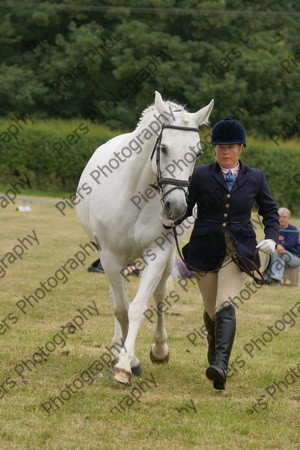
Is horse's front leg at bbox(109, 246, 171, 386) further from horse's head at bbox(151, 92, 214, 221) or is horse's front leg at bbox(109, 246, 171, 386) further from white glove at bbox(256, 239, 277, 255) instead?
white glove at bbox(256, 239, 277, 255)

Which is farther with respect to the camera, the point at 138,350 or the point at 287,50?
the point at 287,50

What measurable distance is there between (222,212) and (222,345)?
1.04 metres

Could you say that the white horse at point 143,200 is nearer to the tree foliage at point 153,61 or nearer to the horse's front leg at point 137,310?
the horse's front leg at point 137,310

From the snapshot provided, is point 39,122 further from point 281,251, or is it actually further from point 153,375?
point 153,375

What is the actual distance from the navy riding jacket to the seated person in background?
293 inches

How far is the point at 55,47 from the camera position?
124 feet

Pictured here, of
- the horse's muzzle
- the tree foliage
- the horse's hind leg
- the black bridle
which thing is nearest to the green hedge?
the tree foliage

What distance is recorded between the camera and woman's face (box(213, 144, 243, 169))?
20.3ft

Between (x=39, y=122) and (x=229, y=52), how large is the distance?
917 cm

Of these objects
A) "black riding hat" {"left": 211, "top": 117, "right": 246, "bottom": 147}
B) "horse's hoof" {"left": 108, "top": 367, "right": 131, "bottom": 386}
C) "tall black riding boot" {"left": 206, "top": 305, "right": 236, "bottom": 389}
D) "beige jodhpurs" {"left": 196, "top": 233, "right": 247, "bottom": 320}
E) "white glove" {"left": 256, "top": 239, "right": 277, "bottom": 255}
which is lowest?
"horse's hoof" {"left": 108, "top": 367, "right": 131, "bottom": 386}

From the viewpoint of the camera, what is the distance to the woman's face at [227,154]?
6199mm

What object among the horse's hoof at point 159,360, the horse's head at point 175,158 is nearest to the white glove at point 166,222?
the horse's head at point 175,158

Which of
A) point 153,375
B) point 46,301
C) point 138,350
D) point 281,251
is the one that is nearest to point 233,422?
point 153,375

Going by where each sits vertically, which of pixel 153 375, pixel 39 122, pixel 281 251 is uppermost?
pixel 153 375
